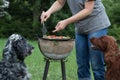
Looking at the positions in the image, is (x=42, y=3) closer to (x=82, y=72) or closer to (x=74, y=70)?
(x=74, y=70)

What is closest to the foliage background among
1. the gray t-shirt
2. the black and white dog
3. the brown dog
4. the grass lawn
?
the grass lawn

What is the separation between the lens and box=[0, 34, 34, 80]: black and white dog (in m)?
7.89

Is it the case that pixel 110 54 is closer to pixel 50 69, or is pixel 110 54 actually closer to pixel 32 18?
pixel 50 69

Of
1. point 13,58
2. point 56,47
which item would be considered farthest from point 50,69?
point 13,58

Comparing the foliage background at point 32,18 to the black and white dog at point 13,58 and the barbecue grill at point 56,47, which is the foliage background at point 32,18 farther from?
the black and white dog at point 13,58

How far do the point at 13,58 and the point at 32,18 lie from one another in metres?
14.7

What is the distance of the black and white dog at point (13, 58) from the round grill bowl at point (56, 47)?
12.7 inches

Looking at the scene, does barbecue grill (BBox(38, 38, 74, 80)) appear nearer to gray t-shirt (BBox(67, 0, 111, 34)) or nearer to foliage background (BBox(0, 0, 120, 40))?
gray t-shirt (BBox(67, 0, 111, 34))

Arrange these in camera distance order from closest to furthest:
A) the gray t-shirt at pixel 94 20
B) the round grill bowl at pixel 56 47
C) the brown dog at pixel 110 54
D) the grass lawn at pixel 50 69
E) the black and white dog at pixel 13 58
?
the brown dog at pixel 110 54 < the gray t-shirt at pixel 94 20 < the black and white dog at pixel 13 58 < the round grill bowl at pixel 56 47 < the grass lawn at pixel 50 69

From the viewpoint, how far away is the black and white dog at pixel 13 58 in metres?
7.89

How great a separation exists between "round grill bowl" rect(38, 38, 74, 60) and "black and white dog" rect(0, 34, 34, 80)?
0.32m

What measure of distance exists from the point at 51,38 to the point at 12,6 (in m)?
14.9

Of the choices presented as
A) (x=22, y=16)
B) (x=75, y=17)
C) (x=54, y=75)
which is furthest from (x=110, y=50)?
(x=22, y=16)

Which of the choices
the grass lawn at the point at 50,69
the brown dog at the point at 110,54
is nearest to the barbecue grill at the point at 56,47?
the brown dog at the point at 110,54
